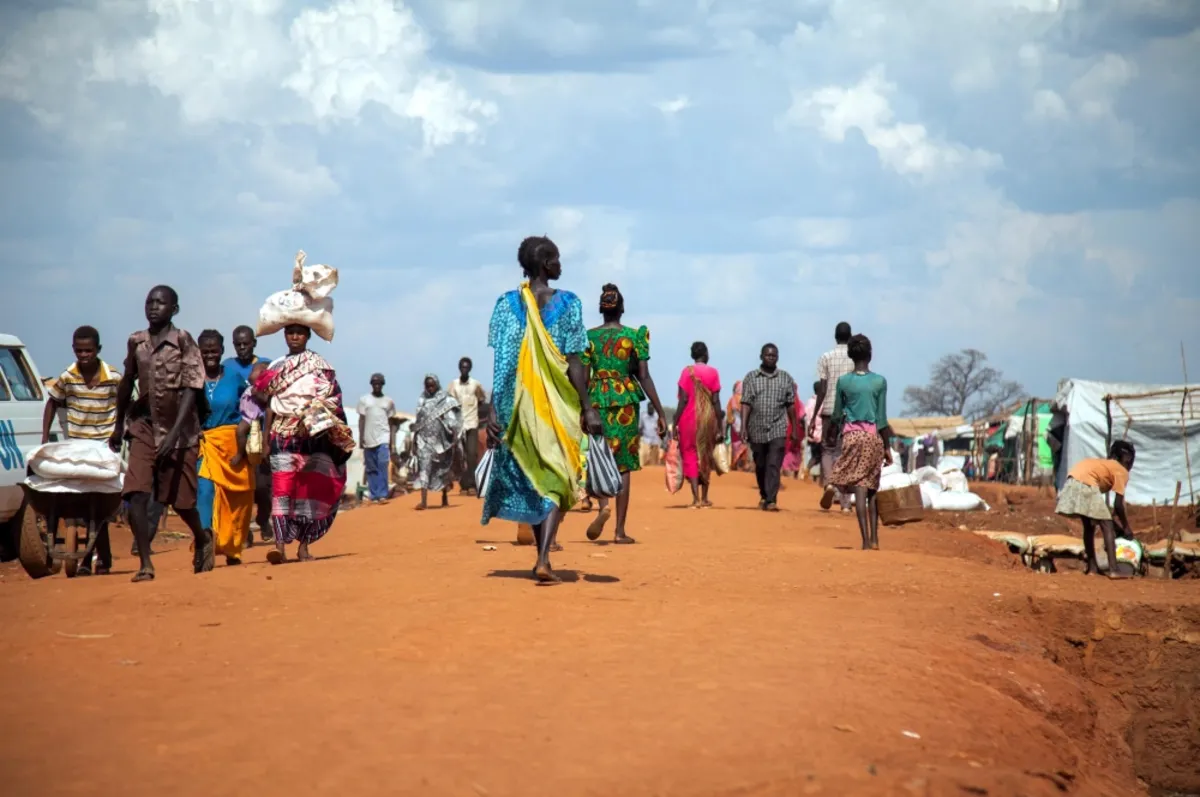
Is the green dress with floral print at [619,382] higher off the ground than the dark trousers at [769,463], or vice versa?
the green dress with floral print at [619,382]

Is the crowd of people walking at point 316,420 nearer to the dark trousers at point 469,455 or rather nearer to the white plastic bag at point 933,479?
the dark trousers at point 469,455

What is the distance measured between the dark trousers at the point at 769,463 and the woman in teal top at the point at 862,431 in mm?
4437

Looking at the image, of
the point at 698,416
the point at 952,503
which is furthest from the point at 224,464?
the point at 952,503

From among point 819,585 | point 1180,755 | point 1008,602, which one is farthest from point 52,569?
point 1180,755

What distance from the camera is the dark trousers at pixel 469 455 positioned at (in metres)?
20.6

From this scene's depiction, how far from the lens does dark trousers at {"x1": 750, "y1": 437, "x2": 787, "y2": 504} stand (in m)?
15.8

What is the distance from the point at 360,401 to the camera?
20.9 meters

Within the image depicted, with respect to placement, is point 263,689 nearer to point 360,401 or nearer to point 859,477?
point 859,477

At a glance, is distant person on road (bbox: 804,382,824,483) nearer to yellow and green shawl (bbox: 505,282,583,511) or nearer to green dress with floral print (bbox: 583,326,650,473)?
green dress with floral print (bbox: 583,326,650,473)

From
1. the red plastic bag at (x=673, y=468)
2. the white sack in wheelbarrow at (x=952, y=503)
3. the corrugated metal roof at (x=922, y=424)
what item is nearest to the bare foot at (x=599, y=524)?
the red plastic bag at (x=673, y=468)

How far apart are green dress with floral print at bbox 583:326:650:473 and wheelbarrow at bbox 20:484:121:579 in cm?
390

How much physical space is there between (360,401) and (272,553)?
38.9 feet

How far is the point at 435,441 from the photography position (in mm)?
18438

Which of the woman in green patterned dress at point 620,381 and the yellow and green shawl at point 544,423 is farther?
the woman in green patterned dress at point 620,381
